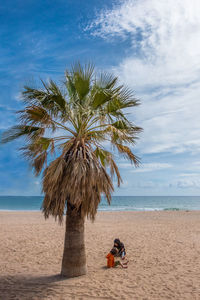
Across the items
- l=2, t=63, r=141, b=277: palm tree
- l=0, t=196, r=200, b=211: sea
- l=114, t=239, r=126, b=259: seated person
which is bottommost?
l=0, t=196, r=200, b=211: sea

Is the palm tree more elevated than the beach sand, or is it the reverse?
the palm tree

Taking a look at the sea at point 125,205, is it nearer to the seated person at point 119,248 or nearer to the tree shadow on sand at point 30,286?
the seated person at point 119,248

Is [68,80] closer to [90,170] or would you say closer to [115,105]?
[115,105]

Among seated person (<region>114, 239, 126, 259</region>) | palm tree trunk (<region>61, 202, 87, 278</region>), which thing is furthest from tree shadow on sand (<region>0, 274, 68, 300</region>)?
seated person (<region>114, 239, 126, 259</region>)

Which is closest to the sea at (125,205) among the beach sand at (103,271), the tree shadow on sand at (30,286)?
the beach sand at (103,271)

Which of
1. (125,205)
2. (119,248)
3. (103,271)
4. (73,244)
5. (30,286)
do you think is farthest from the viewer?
(125,205)

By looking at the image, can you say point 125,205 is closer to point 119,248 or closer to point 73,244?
point 119,248

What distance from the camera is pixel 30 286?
7.07m

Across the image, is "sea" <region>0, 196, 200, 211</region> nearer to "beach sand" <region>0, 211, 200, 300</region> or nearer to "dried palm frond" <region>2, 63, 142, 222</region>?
"beach sand" <region>0, 211, 200, 300</region>

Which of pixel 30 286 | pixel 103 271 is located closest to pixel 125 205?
pixel 103 271

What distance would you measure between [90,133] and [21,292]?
176 inches

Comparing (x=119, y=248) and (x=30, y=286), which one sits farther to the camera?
(x=119, y=248)

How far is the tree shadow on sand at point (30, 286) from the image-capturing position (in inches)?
254

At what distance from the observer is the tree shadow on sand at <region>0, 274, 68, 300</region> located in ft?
21.2
